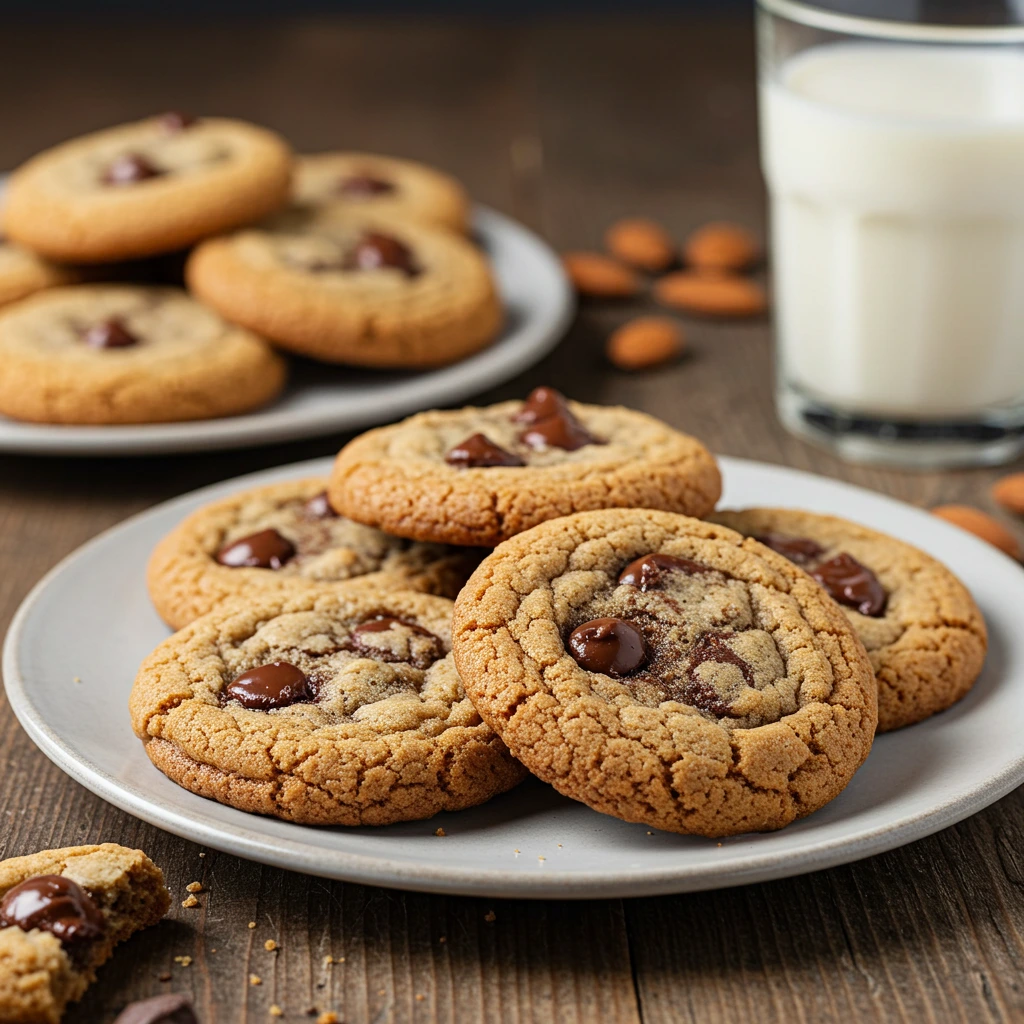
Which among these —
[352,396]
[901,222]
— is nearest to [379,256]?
[352,396]

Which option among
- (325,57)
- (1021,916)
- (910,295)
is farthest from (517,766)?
(325,57)

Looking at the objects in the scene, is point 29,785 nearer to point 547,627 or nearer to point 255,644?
point 255,644

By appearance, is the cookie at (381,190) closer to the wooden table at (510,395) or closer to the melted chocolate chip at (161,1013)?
the wooden table at (510,395)

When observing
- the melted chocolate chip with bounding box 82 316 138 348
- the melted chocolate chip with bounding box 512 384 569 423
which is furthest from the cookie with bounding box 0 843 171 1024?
the melted chocolate chip with bounding box 82 316 138 348

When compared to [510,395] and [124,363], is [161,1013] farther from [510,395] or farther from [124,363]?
[510,395]

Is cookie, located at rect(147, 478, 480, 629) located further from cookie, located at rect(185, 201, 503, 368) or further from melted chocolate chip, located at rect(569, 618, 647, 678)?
cookie, located at rect(185, 201, 503, 368)

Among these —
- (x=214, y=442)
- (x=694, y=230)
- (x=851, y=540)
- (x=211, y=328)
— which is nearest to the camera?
(x=851, y=540)

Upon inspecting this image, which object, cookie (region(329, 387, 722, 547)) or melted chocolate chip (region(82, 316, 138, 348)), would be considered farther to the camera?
melted chocolate chip (region(82, 316, 138, 348))
